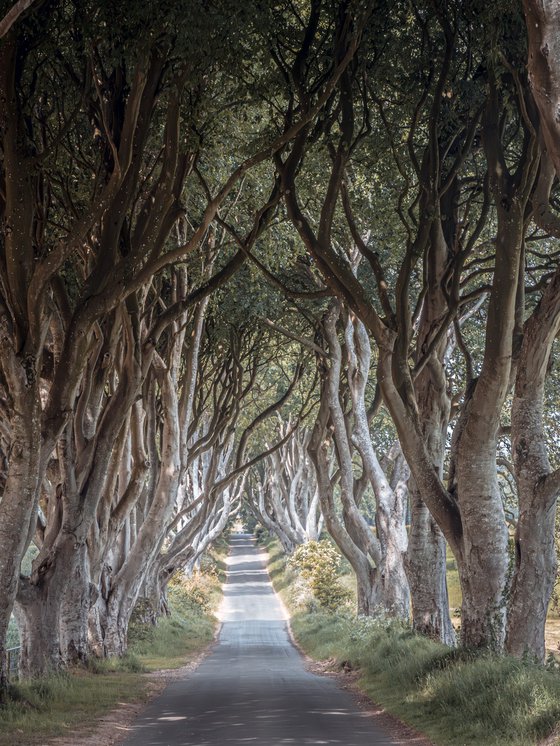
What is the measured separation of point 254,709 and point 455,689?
3129mm

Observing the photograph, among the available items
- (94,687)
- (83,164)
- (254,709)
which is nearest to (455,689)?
(254,709)

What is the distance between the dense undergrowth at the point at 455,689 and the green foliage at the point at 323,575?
15489mm

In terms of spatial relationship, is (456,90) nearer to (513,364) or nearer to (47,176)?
(513,364)

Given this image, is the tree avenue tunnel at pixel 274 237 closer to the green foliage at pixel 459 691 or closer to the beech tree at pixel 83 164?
the beech tree at pixel 83 164

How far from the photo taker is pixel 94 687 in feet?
48.9

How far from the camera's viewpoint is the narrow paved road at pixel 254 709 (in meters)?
10.2

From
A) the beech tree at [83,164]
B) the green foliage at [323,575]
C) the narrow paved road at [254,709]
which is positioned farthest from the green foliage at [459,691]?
the green foliage at [323,575]

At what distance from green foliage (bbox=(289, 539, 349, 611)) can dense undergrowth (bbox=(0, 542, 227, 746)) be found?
465cm

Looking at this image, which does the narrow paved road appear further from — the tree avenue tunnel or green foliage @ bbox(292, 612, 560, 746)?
green foliage @ bbox(292, 612, 560, 746)

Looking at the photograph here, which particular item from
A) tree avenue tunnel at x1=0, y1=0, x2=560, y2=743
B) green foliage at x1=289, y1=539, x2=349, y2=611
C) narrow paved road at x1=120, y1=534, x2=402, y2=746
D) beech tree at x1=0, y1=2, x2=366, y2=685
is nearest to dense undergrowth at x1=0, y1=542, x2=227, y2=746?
tree avenue tunnel at x1=0, y1=0, x2=560, y2=743

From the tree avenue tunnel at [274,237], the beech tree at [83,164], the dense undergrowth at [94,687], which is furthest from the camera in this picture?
the tree avenue tunnel at [274,237]

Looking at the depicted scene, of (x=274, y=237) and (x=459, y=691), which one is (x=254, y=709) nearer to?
(x=459, y=691)

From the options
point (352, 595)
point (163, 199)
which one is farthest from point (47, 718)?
point (352, 595)

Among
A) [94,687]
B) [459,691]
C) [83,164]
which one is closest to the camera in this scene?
[459,691]
